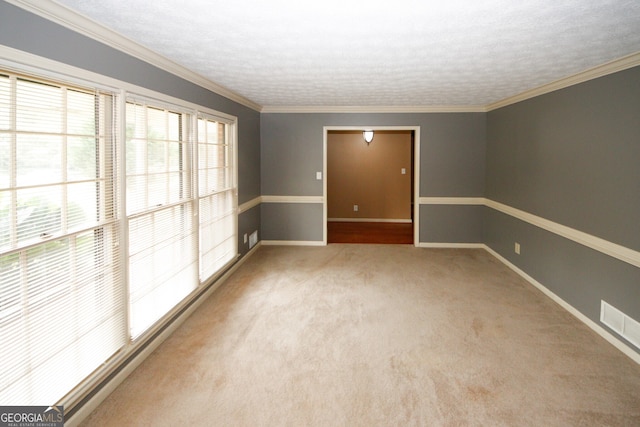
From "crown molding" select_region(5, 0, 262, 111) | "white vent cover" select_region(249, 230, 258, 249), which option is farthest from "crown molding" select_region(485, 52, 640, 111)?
"white vent cover" select_region(249, 230, 258, 249)

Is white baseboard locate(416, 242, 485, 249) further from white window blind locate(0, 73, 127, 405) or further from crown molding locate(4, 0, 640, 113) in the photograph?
white window blind locate(0, 73, 127, 405)

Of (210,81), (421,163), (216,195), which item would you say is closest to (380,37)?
(210,81)

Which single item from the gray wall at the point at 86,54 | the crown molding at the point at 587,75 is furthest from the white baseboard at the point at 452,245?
the gray wall at the point at 86,54

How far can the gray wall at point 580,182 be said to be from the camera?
297cm

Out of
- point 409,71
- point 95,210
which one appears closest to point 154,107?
point 95,210

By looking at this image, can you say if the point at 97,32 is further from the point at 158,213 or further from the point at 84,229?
the point at 158,213

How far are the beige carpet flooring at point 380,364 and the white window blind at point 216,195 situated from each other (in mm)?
426

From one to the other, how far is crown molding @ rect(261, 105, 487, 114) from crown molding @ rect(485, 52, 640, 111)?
1032 millimetres

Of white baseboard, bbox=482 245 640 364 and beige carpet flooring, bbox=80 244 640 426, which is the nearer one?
beige carpet flooring, bbox=80 244 640 426

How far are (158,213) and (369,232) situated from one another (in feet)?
17.4

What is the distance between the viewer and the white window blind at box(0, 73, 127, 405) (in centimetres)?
175

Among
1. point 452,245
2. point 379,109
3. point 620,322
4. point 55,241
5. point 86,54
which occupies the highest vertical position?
point 379,109

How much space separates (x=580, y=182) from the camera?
3.57 metres

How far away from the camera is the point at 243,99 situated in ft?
17.2
